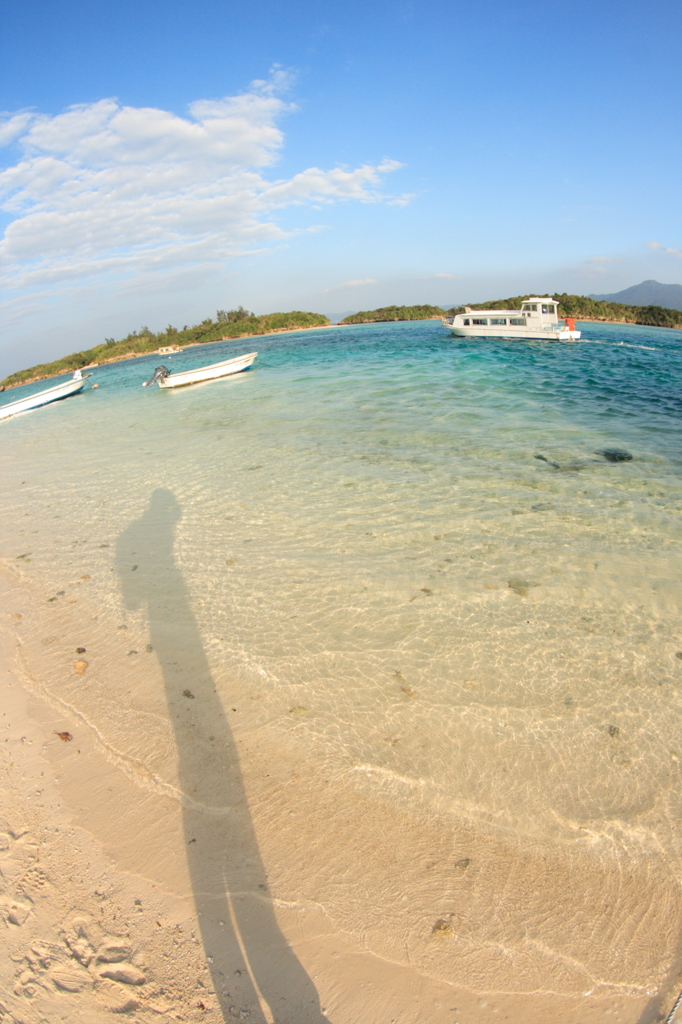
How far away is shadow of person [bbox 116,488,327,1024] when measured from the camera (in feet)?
6.57

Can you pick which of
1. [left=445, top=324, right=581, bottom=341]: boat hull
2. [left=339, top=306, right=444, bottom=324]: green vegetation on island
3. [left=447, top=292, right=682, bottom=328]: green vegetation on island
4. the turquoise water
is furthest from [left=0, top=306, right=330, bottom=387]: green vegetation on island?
the turquoise water

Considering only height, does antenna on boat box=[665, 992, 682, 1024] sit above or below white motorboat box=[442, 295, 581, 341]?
below

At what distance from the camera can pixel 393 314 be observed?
273 feet

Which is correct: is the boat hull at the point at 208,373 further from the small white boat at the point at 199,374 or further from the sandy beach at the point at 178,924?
the sandy beach at the point at 178,924

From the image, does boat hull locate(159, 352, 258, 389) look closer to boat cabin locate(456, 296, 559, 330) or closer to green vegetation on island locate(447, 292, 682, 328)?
boat cabin locate(456, 296, 559, 330)

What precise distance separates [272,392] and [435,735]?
55.9 feet

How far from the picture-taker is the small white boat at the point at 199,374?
23391 millimetres

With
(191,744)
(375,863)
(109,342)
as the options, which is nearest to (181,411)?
(191,744)

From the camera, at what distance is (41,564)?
6195 millimetres

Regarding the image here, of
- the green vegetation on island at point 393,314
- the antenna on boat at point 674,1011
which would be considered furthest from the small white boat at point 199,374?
the green vegetation on island at point 393,314

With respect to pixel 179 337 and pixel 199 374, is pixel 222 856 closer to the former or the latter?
pixel 199 374

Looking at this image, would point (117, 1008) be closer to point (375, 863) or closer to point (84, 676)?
point (375, 863)

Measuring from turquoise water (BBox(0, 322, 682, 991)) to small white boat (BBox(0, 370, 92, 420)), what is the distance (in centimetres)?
1634

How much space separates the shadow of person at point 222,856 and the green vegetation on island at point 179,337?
6507cm
